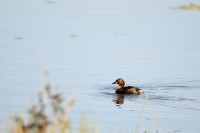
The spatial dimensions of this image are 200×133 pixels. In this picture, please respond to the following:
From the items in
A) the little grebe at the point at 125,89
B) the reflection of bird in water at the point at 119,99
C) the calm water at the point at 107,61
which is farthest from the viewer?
the little grebe at the point at 125,89

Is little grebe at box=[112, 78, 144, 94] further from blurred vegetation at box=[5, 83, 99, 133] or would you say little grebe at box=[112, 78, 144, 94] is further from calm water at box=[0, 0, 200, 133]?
blurred vegetation at box=[5, 83, 99, 133]

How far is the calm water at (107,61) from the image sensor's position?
13492 mm

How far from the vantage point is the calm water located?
13.5 meters

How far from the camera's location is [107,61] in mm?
20688

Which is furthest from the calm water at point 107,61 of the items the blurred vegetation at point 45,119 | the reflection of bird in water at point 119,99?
the blurred vegetation at point 45,119

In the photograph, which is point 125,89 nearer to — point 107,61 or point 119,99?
point 119,99

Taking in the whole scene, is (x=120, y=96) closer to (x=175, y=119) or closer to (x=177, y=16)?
(x=175, y=119)

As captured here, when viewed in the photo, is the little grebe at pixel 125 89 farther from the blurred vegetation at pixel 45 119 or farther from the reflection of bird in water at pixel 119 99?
the blurred vegetation at pixel 45 119

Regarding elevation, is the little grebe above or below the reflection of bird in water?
above

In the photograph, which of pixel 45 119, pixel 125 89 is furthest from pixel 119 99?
pixel 45 119

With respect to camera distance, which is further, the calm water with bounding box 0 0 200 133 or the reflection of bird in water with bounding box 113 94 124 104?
the reflection of bird in water with bounding box 113 94 124 104

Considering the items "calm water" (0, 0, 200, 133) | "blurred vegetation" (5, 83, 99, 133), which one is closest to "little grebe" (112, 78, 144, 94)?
"calm water" (0, 0, 200, 133)

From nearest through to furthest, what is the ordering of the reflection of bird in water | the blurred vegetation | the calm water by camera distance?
the blurred vegetation
the calm water
the reflection of bird in water

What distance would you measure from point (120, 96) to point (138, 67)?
3752 mm
